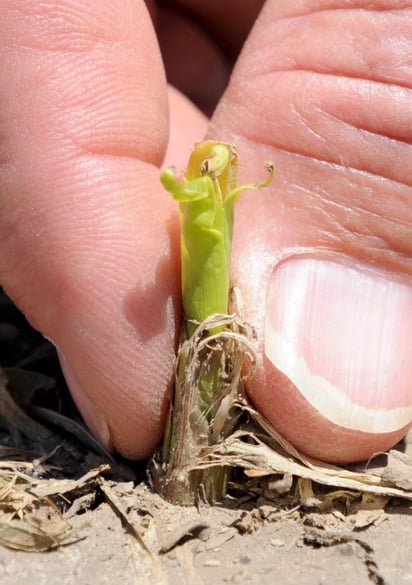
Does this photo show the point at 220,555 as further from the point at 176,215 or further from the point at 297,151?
the point at 297,151

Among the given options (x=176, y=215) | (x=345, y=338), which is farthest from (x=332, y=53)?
(x=345, y=338)

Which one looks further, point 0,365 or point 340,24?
point 0,365

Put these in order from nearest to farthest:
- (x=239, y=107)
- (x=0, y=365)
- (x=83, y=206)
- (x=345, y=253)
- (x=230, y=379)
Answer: (x=230, y=379)
(x=83, y=206)
(x=345, y=253)
(x=239, y=107)
(x=0, y=365)

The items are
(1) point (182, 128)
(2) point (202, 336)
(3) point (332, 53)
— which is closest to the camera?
(2) point (202, 336)

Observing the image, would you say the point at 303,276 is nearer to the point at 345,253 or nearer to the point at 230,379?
the point at 345,253

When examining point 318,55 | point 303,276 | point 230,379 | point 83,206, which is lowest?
point 230,379

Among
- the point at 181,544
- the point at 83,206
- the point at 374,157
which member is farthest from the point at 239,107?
the point at 181,544

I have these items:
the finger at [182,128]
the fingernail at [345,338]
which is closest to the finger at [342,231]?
the fingernail at [345,338]

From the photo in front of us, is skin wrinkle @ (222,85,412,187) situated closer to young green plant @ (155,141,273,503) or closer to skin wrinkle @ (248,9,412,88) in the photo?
skin wrinkle @ (248,9,412,88)

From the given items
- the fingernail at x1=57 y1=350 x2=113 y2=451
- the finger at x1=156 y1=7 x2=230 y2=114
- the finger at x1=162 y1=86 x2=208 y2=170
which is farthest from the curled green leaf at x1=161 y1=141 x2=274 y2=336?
the finger at x1=156 y1=7 x2=230 y2=114
